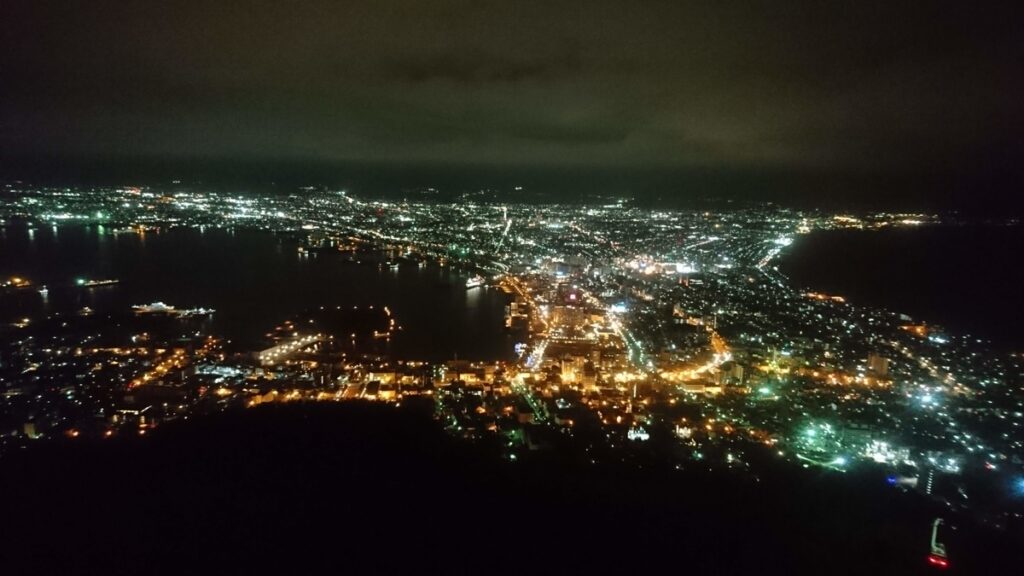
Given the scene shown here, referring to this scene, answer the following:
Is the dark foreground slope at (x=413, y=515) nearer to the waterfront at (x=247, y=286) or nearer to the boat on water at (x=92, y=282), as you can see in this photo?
the waterfront at (x=247, y=286)

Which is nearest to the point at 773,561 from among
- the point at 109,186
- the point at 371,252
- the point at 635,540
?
the point at 635,540

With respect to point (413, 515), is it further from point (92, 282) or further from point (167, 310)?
point (92, 282)

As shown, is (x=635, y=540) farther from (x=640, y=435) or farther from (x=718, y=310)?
(x=718, y=310)

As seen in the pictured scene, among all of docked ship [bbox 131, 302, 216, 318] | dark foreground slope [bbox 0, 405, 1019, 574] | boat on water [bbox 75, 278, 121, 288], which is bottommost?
dark foreground slope [bbox 0, 405, 1019, 574]

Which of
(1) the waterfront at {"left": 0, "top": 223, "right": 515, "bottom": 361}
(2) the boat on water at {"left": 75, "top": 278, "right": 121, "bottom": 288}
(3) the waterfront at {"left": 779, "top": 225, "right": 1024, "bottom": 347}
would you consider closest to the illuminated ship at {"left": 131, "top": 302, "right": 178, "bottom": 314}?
(1) the waterfront at {"left": 0, "top": 223, "right": 515, "bottom": 361}

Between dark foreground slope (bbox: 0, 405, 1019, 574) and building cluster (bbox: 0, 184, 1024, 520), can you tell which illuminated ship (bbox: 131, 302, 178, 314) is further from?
dark foreground slope (bbox: 0, 405, 1019, 574)

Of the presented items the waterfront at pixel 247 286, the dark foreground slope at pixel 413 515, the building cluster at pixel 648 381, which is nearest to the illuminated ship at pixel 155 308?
the waterfront at pixel 247 286
